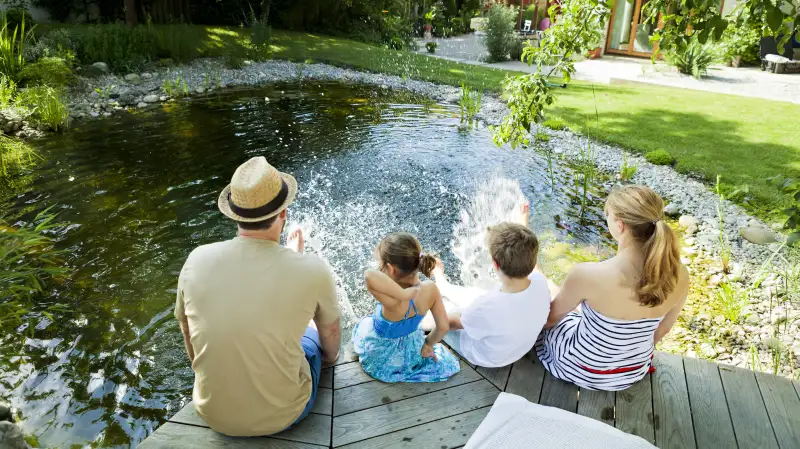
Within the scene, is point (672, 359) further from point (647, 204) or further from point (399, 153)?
point (399, 153)

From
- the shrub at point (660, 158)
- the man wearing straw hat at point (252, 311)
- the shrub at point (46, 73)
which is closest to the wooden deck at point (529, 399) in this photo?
the man wearing straw hat at point (252, 311)

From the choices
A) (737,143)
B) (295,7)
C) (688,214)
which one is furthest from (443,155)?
(295,7)

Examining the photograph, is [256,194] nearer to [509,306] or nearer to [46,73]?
[509,306]

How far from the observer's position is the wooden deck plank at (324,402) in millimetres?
2486

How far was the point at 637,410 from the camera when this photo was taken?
8.40 ft

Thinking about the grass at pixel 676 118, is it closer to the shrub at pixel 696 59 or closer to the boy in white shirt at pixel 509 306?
the shrub at pixel 696 59

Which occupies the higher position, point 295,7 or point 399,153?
point 295,7

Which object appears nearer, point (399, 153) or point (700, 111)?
point (399, 153)

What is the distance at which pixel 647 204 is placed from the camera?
2.36 meters

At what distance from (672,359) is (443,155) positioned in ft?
16.7

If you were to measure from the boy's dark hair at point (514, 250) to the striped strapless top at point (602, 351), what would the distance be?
36 cm

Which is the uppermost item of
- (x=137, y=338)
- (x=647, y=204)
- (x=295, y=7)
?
(x=295, y=7)

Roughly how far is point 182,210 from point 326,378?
3.84m

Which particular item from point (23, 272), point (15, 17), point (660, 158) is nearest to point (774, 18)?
point (23, 272)
